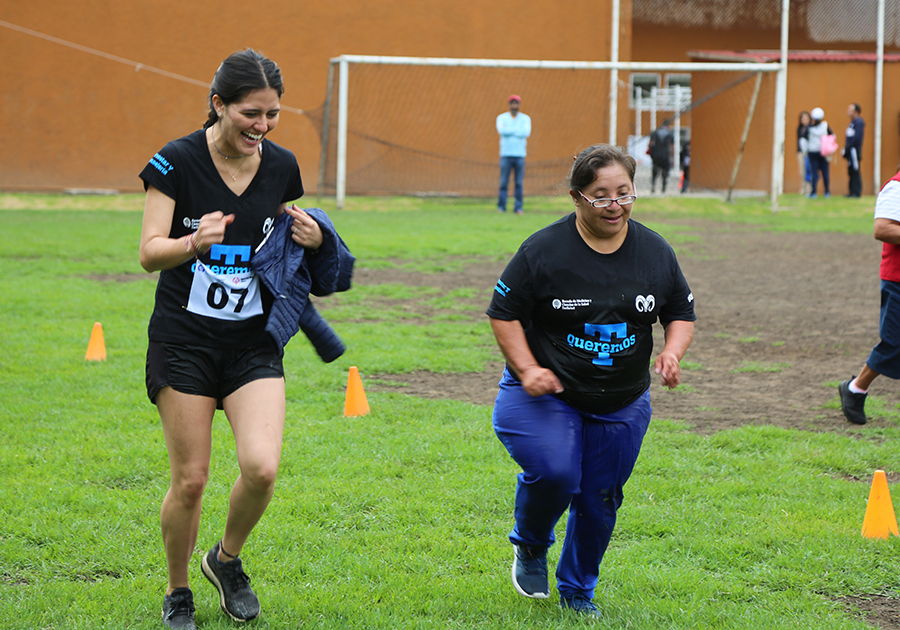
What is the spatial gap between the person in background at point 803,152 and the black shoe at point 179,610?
2386cm

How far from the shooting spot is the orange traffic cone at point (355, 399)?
6.16 metres

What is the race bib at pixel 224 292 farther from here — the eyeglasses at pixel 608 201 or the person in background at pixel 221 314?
the eyeglasses at pixel 608 201

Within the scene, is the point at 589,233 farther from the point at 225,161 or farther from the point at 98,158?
the point at 98,158

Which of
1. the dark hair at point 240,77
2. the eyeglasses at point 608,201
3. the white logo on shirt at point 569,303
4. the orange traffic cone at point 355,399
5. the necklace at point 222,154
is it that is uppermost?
the dark hair at point 240,77

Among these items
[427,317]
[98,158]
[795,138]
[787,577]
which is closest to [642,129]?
[795,138]

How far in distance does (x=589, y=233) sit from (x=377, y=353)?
4.74 meters

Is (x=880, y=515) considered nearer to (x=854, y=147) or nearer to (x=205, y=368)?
(x=205, y=368)

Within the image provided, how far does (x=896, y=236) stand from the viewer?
18.4ft

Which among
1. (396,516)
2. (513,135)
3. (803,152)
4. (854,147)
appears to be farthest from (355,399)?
(803,152)

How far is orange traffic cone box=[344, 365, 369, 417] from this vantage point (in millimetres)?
6164

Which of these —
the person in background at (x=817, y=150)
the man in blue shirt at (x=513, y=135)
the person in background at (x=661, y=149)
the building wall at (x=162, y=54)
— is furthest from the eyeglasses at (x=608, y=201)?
the person in background at (x=817, y=150)

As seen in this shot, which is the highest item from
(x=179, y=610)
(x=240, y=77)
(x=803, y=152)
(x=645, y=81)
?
(x=645, y=81)

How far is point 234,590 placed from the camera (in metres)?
3.50

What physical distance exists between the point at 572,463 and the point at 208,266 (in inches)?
57.9
